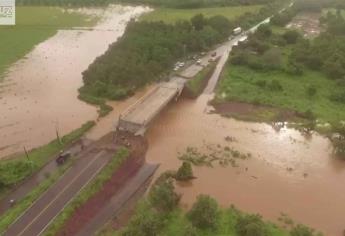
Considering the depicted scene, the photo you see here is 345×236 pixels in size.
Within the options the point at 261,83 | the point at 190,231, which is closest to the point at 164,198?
the point at 190,231

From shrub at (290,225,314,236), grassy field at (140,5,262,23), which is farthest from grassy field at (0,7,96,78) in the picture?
shrub at (290,225,314,236)

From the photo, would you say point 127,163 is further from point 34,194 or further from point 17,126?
point 17,126

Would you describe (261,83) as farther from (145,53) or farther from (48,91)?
(48,91)

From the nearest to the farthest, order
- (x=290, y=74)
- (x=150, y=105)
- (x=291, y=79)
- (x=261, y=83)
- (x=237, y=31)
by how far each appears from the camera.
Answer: (x=150, y=105) → (x=261, y=83) → (x=291, y=79) → (x=290, y=74) → (x=237, y=31)

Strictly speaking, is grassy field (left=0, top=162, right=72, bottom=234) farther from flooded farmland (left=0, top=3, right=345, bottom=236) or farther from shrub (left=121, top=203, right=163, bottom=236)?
shrub (left=121, top=203, right=163, bottom=236)

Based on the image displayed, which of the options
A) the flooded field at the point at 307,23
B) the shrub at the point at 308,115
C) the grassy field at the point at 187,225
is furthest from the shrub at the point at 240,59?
the grassy field at the point at 187,225

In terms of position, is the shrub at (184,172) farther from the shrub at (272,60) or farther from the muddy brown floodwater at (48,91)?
the shrub at (272,60)

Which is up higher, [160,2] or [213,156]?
[160,2]
